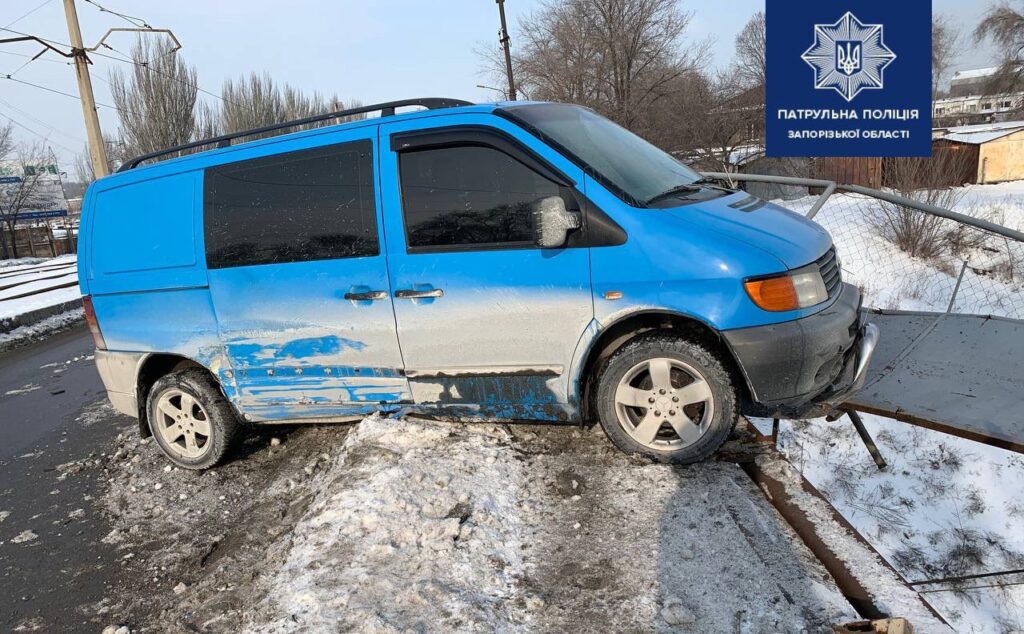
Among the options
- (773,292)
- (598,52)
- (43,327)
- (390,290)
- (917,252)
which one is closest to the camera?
(773,292)

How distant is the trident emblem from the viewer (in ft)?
22.2

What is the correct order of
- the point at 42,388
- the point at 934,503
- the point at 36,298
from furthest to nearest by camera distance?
the point at 36,298, the point at 42,388, the point at 934,503

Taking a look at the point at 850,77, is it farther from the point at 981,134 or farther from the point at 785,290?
the point at 981,134

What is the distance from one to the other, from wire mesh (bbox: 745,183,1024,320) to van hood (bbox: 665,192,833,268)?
20.6ft

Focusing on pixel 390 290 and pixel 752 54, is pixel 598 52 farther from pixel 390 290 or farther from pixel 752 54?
pixel 390 290

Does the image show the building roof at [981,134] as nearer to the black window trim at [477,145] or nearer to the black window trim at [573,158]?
the black window trim at [573,158]

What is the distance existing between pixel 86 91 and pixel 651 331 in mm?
19418

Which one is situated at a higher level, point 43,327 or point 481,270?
A: point 481,270

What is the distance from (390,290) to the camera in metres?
3.74

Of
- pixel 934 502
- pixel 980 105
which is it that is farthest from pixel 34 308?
pixel 980 105

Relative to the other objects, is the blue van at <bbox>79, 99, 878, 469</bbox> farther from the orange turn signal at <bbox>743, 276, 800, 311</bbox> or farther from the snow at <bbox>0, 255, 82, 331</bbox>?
the snow at <bbox>0, 255, 82, 331</bbox>

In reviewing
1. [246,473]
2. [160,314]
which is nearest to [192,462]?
[246,473]

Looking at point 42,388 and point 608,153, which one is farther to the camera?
point 42,388

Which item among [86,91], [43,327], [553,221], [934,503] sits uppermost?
[86,91]
